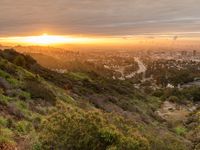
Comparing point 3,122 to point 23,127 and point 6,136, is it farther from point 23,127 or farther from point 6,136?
point 6,136

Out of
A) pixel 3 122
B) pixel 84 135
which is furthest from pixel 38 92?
pixel 84 135

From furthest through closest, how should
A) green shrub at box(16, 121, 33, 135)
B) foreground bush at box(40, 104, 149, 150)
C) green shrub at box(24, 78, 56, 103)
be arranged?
green shrub at box(24, 78, 56, 103), green shrub at box(16, 121, 33, 135), foreground bush at box(40, 104, 149, 150)

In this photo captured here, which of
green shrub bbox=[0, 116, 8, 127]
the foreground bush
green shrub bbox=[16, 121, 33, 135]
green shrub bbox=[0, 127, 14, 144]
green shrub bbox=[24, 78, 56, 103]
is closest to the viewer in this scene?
the foreground bush

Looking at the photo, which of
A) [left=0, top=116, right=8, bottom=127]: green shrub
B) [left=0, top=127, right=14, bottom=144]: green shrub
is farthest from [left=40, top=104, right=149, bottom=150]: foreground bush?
[left=0, top=116, right=8, bottom=127]: green shrub

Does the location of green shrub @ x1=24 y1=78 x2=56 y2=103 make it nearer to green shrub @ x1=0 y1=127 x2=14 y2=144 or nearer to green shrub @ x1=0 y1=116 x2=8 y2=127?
green shrub @ x1=0 y1=116 x2=8 y2=127

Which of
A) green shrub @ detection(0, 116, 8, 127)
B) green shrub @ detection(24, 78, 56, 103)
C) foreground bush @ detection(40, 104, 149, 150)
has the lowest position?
green shrub @ detection(24, 78, 56, 103)

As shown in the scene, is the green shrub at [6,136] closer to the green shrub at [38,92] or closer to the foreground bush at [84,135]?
the foreground bush at [84,135]

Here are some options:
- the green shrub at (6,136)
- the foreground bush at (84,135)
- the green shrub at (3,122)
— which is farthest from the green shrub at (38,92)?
the foreground bush at (84,135)

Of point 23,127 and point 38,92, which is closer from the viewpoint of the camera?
point 23,127

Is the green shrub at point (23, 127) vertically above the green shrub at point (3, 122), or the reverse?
the green shrub at point (3, 122)

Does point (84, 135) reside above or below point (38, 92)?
above

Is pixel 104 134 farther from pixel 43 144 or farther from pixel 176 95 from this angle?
pixel 176 95
